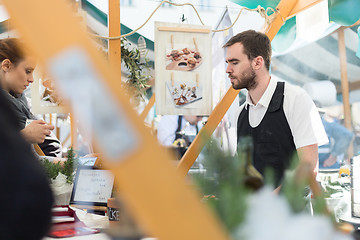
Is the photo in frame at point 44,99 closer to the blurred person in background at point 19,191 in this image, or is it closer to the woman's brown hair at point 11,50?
the woman's brown hair at point 11,50

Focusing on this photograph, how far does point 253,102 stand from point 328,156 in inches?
130

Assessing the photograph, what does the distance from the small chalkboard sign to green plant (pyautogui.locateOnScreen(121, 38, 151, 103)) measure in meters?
0.60

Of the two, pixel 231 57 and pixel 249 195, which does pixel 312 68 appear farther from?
pixel 249 195

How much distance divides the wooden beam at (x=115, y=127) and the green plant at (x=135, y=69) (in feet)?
5.79

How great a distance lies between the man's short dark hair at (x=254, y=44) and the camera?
234 centimetres

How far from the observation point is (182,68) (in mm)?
2432

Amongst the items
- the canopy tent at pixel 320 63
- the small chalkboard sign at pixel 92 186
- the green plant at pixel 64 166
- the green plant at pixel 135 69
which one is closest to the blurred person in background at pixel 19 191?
the small chalkboard sign at pixel 92 186

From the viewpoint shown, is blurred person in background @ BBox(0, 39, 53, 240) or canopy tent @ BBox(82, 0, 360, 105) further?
canopy tent @ BBox(82, 0, 360, 105)

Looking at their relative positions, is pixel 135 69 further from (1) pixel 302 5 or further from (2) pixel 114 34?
(1) pixel 302 5

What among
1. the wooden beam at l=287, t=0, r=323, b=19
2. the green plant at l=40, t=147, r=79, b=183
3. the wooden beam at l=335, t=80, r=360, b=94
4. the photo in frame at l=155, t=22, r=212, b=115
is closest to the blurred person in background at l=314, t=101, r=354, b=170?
the wooden beam at l=335, t=80, r=360, b=94

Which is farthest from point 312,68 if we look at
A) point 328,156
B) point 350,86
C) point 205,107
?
point 205,107

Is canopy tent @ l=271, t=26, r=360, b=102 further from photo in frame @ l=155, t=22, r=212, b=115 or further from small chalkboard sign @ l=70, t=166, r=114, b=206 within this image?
small chalkboard sign @ l=70, t=166, r=114, b=206

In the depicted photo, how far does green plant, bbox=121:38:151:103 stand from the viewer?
218 cm

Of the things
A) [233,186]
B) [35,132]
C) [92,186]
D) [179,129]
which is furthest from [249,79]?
[179,129]
